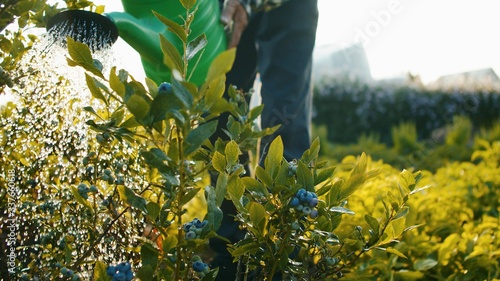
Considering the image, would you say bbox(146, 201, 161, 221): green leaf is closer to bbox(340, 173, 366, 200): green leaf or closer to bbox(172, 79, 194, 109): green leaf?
bbox(172, 79, 194, 109): green leaf

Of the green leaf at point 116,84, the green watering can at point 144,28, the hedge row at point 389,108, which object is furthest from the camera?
the hedge row at point 389,108

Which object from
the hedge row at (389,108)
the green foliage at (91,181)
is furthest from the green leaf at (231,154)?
the hedge row at (389,108)

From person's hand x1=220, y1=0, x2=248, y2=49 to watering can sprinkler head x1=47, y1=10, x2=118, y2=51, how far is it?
0.62 meters

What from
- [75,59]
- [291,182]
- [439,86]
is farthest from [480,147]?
[439,86]

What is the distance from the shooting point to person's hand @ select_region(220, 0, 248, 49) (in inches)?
87.0

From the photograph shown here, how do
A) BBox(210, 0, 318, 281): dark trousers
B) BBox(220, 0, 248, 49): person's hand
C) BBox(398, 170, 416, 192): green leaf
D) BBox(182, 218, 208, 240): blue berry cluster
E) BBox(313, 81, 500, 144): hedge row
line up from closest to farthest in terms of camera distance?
BBox(182, 218, 208, 240): blue berry cluster, BBox(398, 170, 416, 192): green leaf, BBox(220, 0, 248, 49): person's hand, BBox(210, 0, 318, 281): dark trousers, BBox(313, 81, 500, 144): hedge row

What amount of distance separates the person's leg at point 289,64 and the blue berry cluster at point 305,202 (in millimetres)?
1540

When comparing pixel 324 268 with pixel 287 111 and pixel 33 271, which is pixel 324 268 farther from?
pixel 287 111

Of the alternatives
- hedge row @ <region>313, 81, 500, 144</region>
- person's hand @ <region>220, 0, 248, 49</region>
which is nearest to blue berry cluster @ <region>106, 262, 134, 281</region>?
person's hand @ <region>220, 0, 248, 49</region>

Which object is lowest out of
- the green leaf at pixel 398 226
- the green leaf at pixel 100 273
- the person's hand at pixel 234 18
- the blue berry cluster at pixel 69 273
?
the green leaf at pixel 398 226

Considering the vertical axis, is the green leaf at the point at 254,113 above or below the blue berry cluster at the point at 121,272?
above

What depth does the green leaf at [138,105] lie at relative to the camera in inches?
35.3

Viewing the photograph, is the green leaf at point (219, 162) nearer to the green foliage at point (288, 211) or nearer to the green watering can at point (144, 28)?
the green foliage at point (288, 211)

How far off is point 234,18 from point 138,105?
5.03 feet
